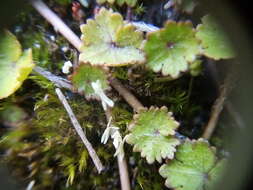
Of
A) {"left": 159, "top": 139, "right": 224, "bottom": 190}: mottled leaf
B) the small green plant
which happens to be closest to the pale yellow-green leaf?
the small green plant

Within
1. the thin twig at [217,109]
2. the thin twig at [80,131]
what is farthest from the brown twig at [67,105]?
the thin twig at [217,109]

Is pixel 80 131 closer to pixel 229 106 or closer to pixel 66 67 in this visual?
pixel 66 67

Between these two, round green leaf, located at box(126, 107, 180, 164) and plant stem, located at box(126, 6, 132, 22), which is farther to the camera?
plant stem, located at box(126, 6, 132, 22)

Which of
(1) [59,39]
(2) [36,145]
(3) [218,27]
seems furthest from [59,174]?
(3) [218,27]

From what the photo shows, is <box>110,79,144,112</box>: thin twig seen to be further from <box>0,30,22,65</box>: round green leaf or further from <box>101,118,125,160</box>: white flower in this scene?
<box>0,30,22,65</box>: round green leaf

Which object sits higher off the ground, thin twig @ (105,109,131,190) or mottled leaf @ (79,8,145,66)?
mottled leaf @ (79,8,145,66)

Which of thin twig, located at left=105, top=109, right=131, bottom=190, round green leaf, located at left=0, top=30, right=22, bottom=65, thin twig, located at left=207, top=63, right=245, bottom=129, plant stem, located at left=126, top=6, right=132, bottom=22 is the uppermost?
plant stem, located at left=126, top=6, right=132, bottom=22
